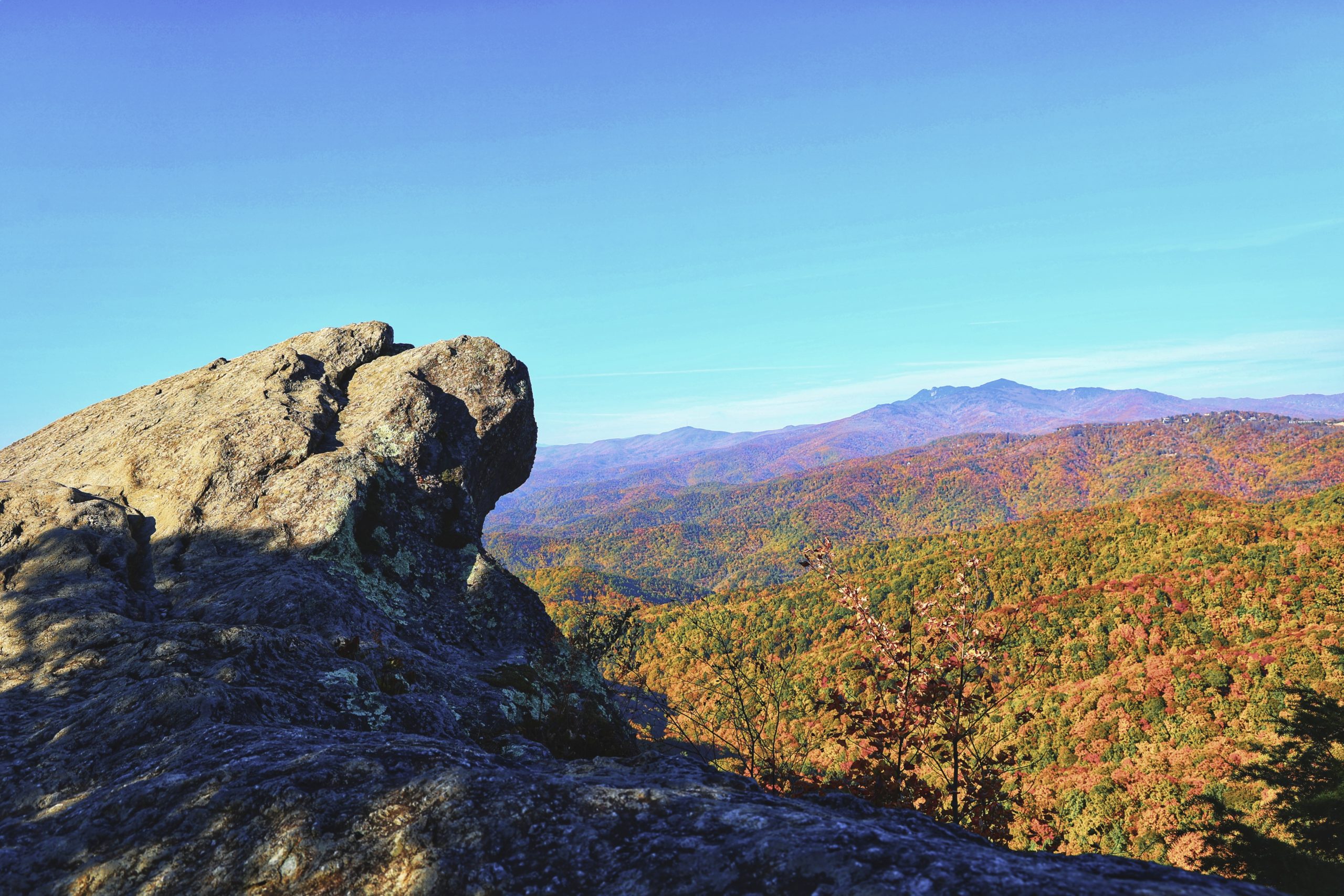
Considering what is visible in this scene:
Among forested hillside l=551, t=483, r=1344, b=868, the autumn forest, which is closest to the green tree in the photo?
the autumn forest

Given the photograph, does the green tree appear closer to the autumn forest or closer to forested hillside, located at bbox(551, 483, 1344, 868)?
the autumn forest

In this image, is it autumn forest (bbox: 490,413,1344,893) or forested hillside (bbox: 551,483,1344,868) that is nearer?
autumn forest (bbox: 490,413,1344,893)

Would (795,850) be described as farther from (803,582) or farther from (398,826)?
(803,582)

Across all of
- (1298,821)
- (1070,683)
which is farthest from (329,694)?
(1070,683)

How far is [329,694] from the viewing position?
713 centimetres

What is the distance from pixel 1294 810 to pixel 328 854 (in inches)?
521

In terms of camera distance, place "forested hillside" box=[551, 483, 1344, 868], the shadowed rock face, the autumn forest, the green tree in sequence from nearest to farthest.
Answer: the shadowed rock face
the green tree
the autumn forest
"forested hillside" box=[551, 483, 1344, 868]

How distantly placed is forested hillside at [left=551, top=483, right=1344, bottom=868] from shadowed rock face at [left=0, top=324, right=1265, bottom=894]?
121 inches

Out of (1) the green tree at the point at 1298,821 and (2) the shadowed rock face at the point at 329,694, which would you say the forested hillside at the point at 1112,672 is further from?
(2) the shadowed rock face at the point at 329,694

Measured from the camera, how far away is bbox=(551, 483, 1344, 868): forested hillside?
946 centimetres

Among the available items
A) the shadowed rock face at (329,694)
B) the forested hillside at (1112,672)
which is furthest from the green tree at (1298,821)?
the shadowed rock face at (329,694)

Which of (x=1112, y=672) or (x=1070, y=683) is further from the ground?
(x=1112, y=672)

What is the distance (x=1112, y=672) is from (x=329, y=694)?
70.7m

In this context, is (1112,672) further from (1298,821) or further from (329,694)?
(329,694)
